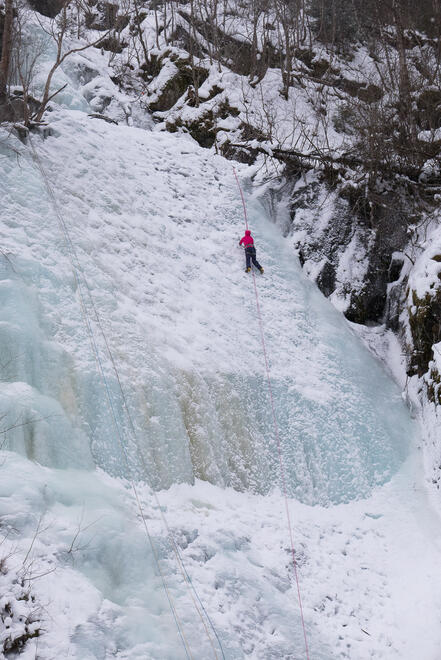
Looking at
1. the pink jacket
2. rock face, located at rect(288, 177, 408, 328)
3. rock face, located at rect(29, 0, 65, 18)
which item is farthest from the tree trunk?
rock face, located at rect(29, 0, 65, 18)

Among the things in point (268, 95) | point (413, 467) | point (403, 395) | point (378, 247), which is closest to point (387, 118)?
point (378, 247)

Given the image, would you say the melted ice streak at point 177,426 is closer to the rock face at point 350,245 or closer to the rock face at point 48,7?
the rock face at point 350,245

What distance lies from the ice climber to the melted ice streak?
0.24 metres

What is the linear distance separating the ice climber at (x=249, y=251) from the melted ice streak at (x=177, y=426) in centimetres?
24

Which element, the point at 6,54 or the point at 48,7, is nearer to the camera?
the point at 6,54

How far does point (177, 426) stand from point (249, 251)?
4423mm

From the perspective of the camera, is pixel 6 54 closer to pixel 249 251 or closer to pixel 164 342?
pixel 249 251

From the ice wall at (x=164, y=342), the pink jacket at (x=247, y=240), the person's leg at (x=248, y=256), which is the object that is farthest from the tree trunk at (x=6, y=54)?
the person's leg at (x=248, y=256)

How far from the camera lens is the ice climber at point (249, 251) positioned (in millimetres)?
10086

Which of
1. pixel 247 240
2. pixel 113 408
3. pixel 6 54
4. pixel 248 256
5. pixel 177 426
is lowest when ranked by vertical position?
pixel 177 426

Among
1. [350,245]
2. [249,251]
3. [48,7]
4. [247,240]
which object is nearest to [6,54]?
[247,240]

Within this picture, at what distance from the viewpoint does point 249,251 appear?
10.1 m

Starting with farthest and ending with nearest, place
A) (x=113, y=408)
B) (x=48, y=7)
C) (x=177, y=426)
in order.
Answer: (x=48, y=7) < (x=177, y=426) < (x=113, y=408)

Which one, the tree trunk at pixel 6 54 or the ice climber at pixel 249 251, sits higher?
the tree trunk at pixel 6 54
